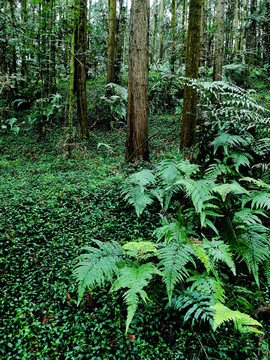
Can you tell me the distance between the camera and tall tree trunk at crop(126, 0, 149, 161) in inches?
200

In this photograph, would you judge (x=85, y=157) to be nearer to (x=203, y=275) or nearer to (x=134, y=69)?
(x=134, y=69)

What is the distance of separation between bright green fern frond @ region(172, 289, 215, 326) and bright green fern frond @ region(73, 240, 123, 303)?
0.62 meters

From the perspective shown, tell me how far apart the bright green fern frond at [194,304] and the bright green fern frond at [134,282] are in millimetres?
343

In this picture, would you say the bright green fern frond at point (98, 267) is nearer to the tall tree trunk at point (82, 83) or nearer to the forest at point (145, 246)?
the forest at point (145, 246)

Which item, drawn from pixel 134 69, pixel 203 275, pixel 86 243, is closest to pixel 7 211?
pixel 86 243

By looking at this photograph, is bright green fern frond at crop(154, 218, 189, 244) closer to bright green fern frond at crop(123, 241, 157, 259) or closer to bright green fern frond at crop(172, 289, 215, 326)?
bright green fern frond at crop(123, 241, 157, 259)

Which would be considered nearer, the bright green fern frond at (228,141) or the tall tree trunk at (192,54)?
the bright green fern frond at (228,141)

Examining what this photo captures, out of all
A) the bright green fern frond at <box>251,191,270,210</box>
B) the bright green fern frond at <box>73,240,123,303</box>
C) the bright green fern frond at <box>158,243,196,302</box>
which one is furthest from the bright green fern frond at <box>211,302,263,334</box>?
the bright green fern frond at <box>251,191,270,210</box>

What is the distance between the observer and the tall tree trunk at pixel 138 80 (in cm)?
508

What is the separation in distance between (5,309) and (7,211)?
1903 mm

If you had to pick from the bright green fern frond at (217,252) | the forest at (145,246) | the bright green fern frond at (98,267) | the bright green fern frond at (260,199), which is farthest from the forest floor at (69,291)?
the bright green fern frond at (260,199)

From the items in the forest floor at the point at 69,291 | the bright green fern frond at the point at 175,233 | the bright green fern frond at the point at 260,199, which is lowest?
the forest floor at the point at 69,291

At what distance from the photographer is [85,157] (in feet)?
24.3

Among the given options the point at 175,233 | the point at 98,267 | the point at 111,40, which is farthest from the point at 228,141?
the point at 111,40
